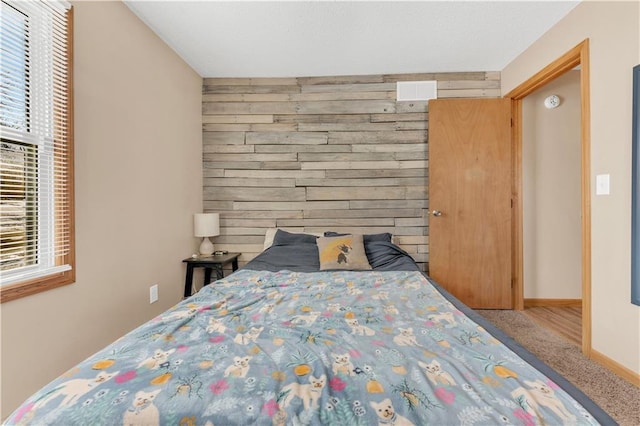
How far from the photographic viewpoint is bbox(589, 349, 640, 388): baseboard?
1844mm

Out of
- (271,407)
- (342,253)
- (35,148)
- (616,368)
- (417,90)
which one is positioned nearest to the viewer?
(271,407)

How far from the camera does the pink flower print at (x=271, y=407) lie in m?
0.77

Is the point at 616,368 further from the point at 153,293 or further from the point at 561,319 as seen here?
the point at 153,293

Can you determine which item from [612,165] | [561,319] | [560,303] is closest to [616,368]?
[561,319]

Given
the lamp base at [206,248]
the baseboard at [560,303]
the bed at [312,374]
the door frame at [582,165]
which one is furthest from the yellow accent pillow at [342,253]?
the baseboard at [560,303]

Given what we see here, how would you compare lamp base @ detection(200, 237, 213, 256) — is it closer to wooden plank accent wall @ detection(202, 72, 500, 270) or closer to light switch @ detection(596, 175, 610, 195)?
wooden plank accent wall @ detection(202, 72, 500, 270)

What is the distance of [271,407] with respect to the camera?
0.79 m

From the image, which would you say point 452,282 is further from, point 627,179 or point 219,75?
point 219,75

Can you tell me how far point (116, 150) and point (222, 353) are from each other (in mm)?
1798

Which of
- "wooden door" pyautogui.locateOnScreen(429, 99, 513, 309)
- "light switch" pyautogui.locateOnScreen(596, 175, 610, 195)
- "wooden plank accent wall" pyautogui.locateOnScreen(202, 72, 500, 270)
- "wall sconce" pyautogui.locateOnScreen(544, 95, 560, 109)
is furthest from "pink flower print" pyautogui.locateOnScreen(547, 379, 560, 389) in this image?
"wall sconce" pyautogui.locateOnScreen(544, 95, 560, 109)

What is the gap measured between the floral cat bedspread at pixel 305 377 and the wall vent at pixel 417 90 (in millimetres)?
2544

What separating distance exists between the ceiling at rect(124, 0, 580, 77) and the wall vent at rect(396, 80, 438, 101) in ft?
0.46

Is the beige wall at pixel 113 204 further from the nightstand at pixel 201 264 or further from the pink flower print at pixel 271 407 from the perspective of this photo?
the pink flower print at pixel 271 407

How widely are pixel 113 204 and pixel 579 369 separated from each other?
336cm
